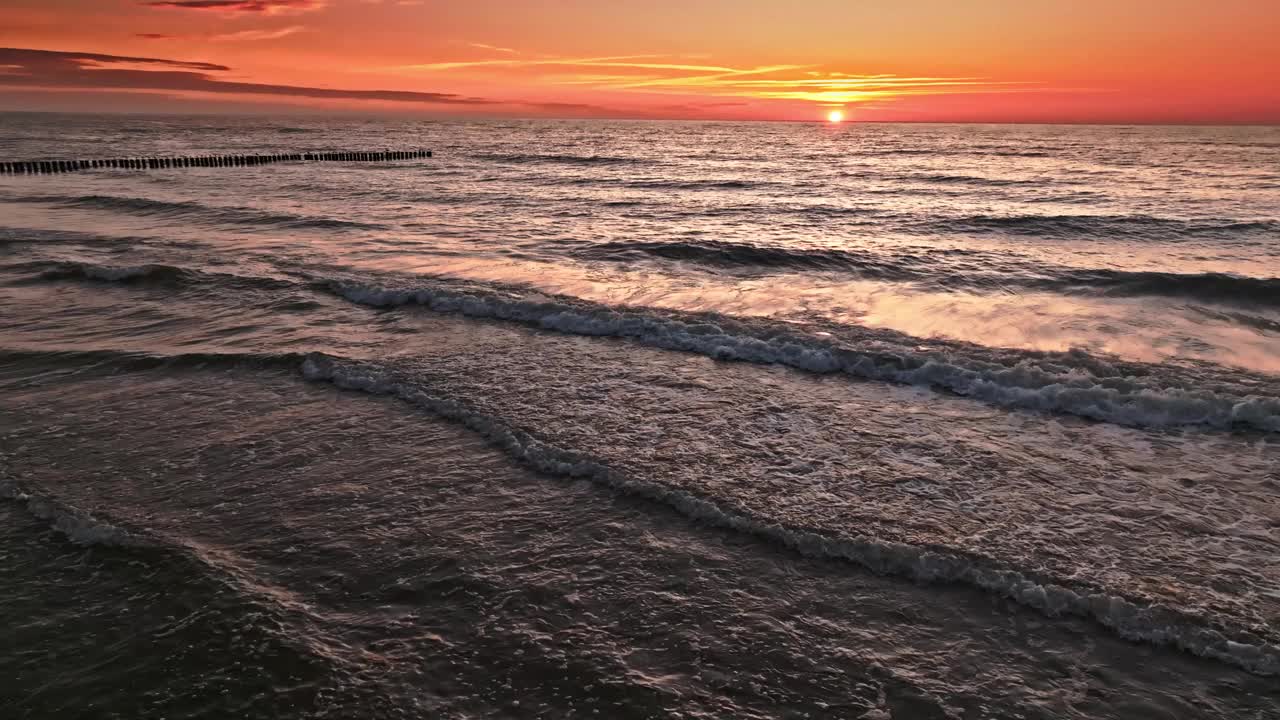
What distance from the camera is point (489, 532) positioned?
6.87 metres

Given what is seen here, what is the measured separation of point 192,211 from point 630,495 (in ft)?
108

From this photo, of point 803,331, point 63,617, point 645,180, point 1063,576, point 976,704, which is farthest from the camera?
point 645,180

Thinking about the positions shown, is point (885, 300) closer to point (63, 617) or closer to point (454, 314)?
point (454, 314)

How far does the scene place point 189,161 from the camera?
6175cm

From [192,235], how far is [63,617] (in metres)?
24.3

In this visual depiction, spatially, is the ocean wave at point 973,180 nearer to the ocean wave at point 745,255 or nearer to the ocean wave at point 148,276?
the ocean wave at point 745,255

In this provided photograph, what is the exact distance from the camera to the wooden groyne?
52500 millimetres

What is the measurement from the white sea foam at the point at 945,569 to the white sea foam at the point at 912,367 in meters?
5.05

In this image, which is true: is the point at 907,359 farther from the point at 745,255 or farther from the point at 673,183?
the point at 673,183

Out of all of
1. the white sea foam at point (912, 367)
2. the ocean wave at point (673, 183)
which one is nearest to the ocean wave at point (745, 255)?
the white sea foam at point (912, 367)

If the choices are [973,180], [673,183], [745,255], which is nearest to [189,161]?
[673,183]

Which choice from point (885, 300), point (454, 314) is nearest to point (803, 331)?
point (885, 300)

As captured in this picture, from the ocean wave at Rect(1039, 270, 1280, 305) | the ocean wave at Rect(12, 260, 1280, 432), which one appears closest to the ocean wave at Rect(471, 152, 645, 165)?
the ocean wave at Rect(1039, 270, 1280, 305)

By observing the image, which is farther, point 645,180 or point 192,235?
point 645,180
